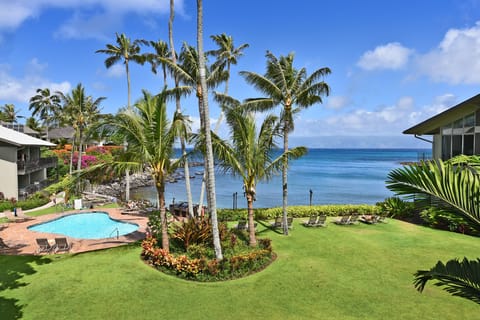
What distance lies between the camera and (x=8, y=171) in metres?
27.0

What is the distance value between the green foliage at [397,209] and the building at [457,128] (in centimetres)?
416

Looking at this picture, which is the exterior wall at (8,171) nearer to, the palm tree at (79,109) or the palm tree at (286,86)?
the palm tree at (79,109)

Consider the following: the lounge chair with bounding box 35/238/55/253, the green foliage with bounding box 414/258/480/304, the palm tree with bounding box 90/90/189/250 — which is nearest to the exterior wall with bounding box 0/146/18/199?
the lounge chair with bounding box 35/238/55/253

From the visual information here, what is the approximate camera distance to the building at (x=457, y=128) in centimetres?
1848

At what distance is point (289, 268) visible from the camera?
12.1 metres

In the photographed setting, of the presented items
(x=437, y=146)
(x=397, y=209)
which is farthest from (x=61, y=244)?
(x=437, y=146)

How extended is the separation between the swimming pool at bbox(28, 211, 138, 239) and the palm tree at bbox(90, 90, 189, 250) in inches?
316

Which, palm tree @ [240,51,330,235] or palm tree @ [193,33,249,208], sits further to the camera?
palm tree @ [193,33,249,208]

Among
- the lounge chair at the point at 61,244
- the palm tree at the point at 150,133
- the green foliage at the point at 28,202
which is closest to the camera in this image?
the palm tree at the point at 150,133

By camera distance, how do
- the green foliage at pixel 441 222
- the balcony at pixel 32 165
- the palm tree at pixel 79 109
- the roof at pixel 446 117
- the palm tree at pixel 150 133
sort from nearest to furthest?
the palm tree at pixel 150 133, the green foliage at pixel 441 222, the roof at pixel 446 117, the balcony at pixel 32 165, the palm tree at pixel 79 109

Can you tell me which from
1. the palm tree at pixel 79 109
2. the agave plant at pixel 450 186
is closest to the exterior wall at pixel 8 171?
the palm tree at pixel 79 109

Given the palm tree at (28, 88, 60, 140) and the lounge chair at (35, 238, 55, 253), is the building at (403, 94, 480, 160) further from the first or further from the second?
the palm tree at (28, 88, 60, 140)

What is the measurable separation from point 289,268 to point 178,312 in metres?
5.01

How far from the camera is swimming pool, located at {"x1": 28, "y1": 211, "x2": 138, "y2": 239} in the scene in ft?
63.2
